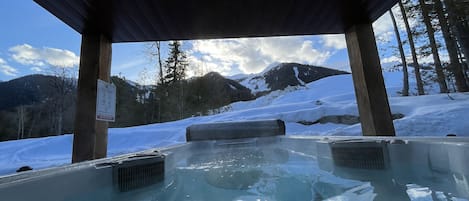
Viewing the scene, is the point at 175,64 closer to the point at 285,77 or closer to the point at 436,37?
the point at 285,77

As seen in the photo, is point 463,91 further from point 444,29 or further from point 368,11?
point 368,11

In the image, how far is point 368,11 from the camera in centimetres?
207

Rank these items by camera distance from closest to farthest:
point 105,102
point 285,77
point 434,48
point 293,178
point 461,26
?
point 293,178, point 105,102, point 461,26, point 434,48, point 285,77

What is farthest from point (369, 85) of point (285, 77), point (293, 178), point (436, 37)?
point (285, 77)

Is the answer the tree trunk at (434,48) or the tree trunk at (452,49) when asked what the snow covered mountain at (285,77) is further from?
the tree trunk at (452,49)

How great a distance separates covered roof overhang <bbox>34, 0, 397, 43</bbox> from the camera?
180 cm

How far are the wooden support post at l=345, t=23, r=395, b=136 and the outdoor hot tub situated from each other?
75cm

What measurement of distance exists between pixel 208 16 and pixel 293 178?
60.0 inches

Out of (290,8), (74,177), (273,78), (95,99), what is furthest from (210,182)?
(273,78)

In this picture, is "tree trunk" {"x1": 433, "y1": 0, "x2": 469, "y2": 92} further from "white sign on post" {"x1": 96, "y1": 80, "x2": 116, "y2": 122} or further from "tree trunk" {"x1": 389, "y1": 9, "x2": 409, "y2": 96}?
"white sign on post" {"x1": 96, "y1": 80, "x2": 116, "y2": 122}

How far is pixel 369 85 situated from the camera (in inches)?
85.4

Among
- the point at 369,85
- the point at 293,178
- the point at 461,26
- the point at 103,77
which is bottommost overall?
the point at 293,178

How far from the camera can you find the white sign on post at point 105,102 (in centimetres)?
205

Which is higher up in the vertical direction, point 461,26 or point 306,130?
point 461,26
